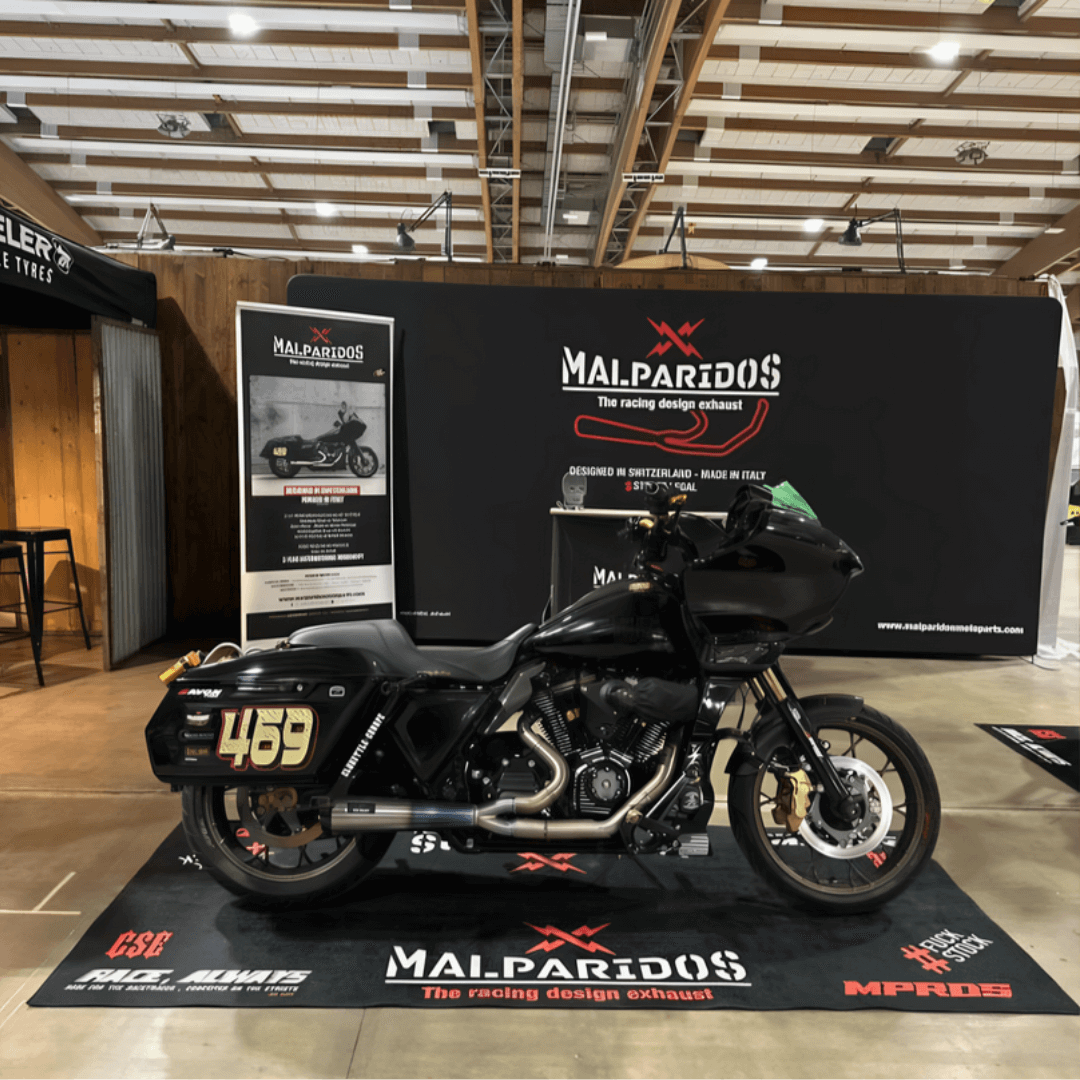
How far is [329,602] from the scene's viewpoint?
15.4 ft

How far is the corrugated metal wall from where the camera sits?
4.61m

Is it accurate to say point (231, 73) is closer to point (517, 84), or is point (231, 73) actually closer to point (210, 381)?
point (517, 84)

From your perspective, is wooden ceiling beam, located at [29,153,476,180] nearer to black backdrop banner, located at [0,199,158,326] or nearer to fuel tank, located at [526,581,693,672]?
black backdrop banner, located at [0,199,158,326]

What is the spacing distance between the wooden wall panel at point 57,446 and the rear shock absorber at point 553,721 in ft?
14.1

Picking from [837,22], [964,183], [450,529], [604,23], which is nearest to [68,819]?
[450,529]

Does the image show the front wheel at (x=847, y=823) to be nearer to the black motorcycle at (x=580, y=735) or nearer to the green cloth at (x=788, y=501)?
the black motorcycle at (x=580, y=735)

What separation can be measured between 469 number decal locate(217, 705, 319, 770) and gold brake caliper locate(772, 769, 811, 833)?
1217 mm

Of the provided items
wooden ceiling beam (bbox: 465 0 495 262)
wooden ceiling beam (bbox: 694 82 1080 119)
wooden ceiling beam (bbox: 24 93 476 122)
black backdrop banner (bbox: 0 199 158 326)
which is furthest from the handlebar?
wooden ceiling beam (bbox: 24 93 476 122)

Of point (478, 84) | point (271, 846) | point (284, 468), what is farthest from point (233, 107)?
point (271, 846)

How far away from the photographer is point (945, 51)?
5586mm

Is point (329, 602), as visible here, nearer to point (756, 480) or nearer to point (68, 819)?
point (68, 819)

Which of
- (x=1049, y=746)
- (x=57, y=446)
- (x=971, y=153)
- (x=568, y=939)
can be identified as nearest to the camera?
(x=568, y=939)

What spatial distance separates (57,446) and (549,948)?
4818 mm

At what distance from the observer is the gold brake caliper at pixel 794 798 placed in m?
2.08
